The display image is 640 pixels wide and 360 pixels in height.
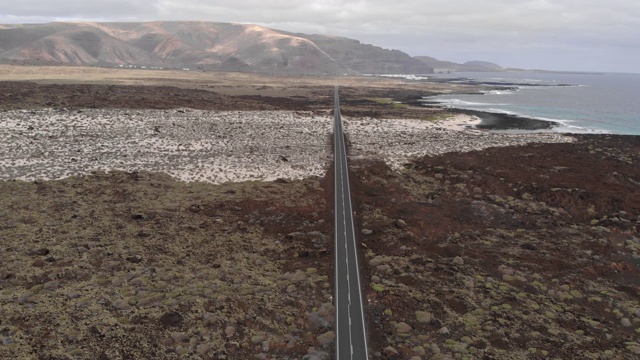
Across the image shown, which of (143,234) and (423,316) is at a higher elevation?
(143,234)

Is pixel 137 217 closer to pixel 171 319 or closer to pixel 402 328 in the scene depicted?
pixel 171 319

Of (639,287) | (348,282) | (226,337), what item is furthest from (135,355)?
(639,287)

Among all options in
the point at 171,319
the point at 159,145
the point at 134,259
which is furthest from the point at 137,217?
the point at 159,145

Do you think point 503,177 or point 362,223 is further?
point 503,177

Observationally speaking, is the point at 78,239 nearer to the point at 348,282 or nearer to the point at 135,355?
the point at 135,355

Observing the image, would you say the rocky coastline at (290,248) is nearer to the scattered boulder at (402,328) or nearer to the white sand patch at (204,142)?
the scattered boulder at (402,328)

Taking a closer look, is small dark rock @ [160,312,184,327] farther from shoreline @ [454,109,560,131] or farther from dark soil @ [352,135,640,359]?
shoreline @ [454,109,560,131]
